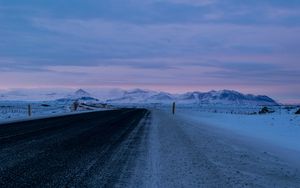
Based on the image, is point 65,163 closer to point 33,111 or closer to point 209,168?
point 209,168

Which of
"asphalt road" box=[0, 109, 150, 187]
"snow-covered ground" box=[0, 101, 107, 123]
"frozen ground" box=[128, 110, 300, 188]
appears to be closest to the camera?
"asphalt road" box=[0, 109, 150, 187]

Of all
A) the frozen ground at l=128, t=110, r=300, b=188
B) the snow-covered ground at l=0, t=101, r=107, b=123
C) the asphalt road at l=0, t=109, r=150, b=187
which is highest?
the snow-covered ground at l=0, t=101, r=107, b=123

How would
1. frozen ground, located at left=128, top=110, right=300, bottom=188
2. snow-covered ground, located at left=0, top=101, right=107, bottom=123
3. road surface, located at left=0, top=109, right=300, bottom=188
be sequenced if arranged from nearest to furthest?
road surface, located at left=0, top=109, right=300, bottom=188
frozen ground, located at left=128, top=110, right=300, bottom=188
snow-covered ground, located at left=0, top=101, right=107, bottom=123

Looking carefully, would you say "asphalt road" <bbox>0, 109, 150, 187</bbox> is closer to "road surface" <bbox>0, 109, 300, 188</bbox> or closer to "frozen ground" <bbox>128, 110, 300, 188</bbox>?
"road surface" <bbox>0, 109, 300, 188</bbox>

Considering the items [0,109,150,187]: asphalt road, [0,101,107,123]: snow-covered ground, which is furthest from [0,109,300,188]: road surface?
[0,101,107,123]: snow-covered ground

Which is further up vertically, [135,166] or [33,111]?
[33,111]

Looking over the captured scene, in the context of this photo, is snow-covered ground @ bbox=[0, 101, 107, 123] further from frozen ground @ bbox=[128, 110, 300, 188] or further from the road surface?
frozen ground @ bbox=[128, 110, 300, 188]

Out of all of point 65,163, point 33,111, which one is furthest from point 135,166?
point 33,111

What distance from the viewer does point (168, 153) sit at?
11508 millimetres

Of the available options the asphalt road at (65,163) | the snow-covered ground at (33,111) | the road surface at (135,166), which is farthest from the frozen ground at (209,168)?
the snow-covered ground at (33,111)

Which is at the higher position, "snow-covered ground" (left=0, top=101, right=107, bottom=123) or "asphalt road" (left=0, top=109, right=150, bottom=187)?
"snow-covered ground" (left=0, top=101, right=107, bottom=123)

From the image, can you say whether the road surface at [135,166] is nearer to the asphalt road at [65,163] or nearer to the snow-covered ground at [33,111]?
the asphalt road at [65,163]

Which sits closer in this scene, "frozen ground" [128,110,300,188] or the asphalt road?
the asphalt road

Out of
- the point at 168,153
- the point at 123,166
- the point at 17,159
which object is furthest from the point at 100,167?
the point at 168,153
